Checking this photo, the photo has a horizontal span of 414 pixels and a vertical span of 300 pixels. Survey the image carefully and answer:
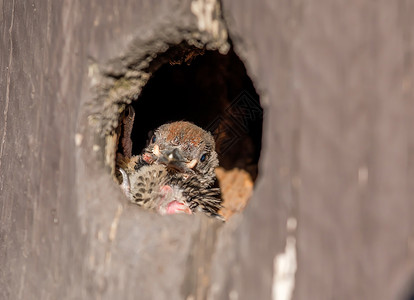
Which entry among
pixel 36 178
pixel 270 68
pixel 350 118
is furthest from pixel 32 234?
pixel 350 118

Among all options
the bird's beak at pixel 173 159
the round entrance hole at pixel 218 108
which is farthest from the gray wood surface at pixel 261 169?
the round entrance hole at pixel 218 108

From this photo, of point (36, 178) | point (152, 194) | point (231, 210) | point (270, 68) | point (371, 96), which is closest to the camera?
point (371, 96)

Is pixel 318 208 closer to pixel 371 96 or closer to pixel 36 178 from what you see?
Answer: pixel 371 96

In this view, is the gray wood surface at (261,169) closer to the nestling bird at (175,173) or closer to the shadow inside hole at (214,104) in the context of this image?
the nestling bird at (175,173)

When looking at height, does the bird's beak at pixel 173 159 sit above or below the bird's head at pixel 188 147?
below

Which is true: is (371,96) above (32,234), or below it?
above

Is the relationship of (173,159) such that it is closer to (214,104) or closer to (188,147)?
(188,147)
